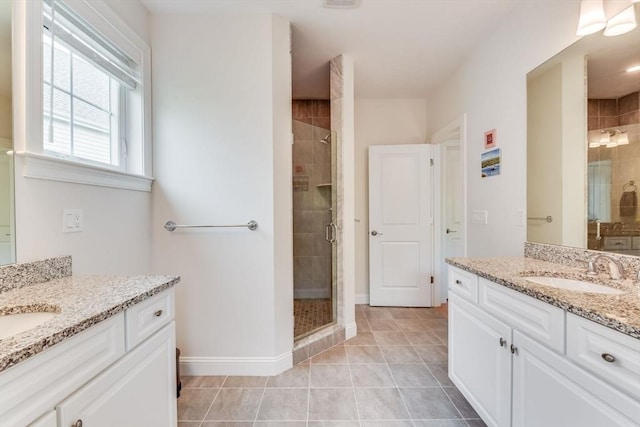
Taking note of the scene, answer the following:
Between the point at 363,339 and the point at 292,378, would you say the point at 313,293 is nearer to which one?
the point at 363,339

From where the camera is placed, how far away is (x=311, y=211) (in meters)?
2.56

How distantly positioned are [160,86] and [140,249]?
1.14 metres

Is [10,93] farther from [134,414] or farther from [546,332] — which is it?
[546,332]

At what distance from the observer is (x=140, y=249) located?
1.82 m

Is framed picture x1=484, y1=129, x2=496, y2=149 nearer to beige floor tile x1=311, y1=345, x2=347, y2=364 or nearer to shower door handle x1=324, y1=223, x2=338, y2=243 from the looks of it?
shower door handle x1=324, y1=223, x2=338, y2=243

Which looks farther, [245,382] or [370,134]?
[370,134]

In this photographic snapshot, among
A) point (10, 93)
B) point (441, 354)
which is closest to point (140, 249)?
point (10, 93)

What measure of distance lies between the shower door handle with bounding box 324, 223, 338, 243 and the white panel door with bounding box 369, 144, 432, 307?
881 mm

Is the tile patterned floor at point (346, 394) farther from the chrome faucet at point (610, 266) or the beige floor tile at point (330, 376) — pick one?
the chrome faucet at point (610, 266)

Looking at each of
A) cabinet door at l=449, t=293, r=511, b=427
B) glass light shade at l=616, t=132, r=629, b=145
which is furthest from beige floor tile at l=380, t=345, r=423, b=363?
glass light shade at l=616, t=132, r=629, b=145

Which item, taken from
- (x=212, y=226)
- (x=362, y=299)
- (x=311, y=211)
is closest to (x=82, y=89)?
(x=212, y=226)

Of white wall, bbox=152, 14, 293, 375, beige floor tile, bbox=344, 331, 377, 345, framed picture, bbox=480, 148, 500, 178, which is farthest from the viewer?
beige floor tile, bbox=344, 331, 377, 345

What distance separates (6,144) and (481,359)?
7.51 feet

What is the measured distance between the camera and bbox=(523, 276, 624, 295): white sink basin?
1.14 m
